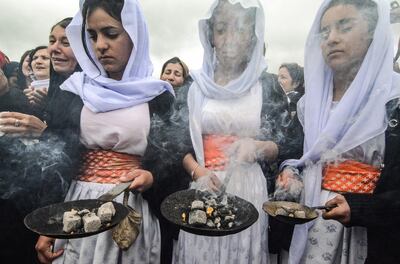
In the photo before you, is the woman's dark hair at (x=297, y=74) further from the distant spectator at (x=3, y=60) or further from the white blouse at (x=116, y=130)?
the distant spectator at (x=3, y=60)

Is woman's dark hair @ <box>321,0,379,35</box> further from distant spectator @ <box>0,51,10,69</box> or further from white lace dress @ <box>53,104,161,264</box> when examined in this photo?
distant spectator @ <box>0,51,10,69</box>

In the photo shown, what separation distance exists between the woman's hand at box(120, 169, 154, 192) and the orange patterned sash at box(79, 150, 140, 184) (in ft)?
0.26

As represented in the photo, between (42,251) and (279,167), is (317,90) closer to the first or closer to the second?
(279,167)

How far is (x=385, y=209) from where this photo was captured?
2.08 metres

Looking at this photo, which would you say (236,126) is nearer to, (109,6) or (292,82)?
(292,82)

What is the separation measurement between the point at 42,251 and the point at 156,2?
2269 mm

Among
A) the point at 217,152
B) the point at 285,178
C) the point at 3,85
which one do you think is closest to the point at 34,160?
the point at 3,85

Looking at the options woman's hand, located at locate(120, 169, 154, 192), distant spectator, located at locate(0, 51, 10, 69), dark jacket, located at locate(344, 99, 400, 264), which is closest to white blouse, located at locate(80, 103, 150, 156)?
woman's hand, located at locate(120, 169, 154, 192)

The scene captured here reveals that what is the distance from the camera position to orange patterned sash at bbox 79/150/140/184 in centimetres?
246

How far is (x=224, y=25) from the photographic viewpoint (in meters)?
2.59

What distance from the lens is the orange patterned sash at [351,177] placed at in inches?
86.5

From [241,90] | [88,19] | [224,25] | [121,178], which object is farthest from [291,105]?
[88,19]

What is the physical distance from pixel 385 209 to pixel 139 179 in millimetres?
1651

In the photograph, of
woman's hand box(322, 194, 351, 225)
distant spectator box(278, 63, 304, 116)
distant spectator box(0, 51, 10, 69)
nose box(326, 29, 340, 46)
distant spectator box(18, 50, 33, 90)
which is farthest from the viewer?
distant spectator box(18, 50, 33, 90)
